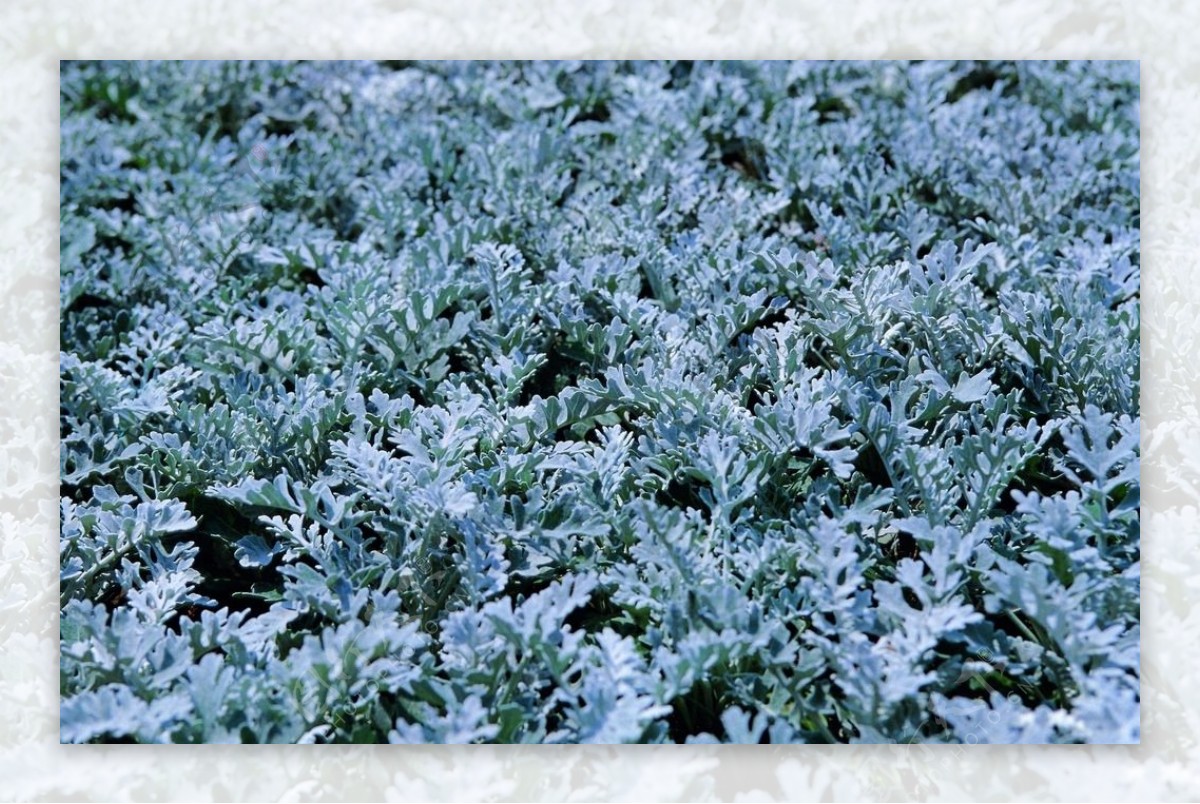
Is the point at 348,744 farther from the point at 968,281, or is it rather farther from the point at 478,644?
the point at 968,281

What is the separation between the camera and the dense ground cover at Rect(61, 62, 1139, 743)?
7.22 feet

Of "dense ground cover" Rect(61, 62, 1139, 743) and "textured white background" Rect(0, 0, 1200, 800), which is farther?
"textured white background" Rect(0, 0, 1200, 800)

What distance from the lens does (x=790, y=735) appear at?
217 cm

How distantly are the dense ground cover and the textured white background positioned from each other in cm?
10

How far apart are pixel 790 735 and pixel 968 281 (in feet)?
3.91
